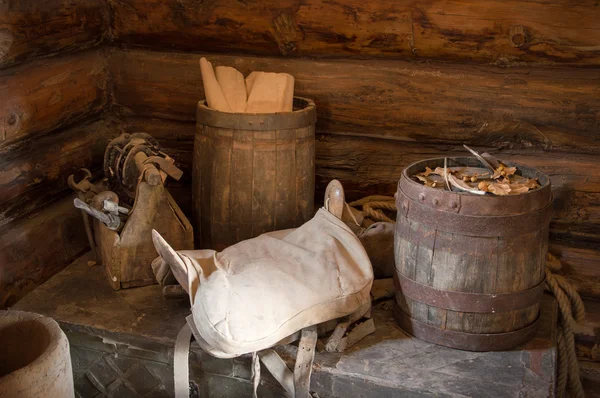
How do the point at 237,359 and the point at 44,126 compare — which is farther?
the point at 44,126

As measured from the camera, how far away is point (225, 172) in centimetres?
251

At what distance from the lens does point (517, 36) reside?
249cm

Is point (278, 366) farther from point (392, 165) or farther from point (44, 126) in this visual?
point (44, 126)

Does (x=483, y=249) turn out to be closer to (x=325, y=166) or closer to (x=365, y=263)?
(x=365, y=263)

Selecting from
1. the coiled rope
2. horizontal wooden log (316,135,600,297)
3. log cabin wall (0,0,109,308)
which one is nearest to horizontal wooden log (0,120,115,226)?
log cabin wall (0,0,109,308)

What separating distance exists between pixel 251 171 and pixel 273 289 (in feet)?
1.81

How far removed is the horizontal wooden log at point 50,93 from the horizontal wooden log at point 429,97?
0.51 ft

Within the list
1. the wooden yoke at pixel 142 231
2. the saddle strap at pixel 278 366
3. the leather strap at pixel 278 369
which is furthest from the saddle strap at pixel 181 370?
the wooden yoke at pixel 142 231

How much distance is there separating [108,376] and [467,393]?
45.9 inches

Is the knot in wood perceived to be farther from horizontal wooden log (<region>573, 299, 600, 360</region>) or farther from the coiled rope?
horizontal wooden log (<region>573, 299, 600, 360</region>)

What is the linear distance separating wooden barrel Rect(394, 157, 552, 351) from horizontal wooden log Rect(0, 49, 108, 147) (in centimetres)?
133

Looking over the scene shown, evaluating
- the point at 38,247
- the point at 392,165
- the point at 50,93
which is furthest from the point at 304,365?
the point at 50,93

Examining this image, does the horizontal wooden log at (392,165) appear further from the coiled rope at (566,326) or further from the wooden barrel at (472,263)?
the wooden barrel at (472,263)

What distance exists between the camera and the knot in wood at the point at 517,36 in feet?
8.13
